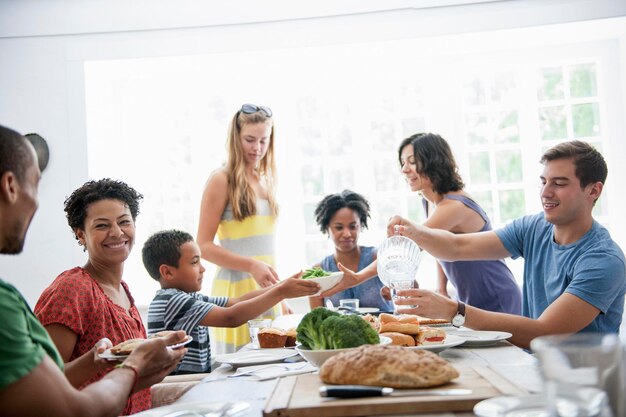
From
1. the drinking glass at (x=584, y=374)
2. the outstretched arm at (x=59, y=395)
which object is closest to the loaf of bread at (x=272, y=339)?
the outstretched arm at (x=59, y=395)

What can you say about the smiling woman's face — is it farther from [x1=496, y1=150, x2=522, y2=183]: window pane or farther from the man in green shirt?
[x1=496, y1=150, x2=522, y2=183]: window pane

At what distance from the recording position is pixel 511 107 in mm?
5039

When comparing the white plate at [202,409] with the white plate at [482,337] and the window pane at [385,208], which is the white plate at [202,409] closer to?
the white plate at [482,337]

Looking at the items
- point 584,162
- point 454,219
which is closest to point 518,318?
point 584,162

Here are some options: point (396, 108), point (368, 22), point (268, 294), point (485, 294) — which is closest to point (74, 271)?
point (268, 294)

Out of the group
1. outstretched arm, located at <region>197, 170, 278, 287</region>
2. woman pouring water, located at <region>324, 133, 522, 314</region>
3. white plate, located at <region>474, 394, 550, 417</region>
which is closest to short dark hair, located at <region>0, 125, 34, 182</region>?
white plate, located at <region>474, 394, 550, 417</region>

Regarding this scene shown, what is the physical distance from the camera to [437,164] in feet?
10.7

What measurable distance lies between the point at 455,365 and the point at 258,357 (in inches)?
23.9

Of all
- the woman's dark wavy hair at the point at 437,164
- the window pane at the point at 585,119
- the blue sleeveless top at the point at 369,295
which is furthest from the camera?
the window pane at the point at 585,119

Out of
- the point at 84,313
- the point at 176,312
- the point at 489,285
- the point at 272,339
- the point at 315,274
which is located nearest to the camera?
the point at 84,313

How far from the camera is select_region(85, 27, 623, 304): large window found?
16.2ft

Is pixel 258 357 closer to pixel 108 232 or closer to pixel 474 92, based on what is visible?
pixel 108 232

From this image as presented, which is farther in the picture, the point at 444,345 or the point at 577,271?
the point at 577,271

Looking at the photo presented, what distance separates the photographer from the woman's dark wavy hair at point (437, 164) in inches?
128
